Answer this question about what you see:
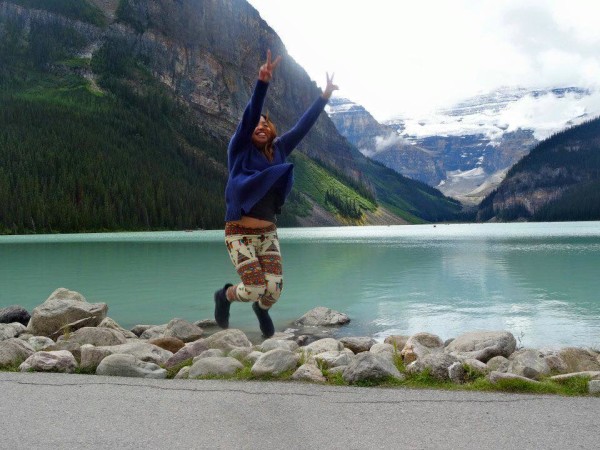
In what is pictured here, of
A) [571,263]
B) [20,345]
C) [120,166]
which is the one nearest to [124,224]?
[120,166]

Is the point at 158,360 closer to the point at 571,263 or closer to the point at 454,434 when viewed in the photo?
the point at 454,434

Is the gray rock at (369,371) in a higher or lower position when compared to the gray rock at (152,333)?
higher

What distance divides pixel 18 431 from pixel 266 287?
204 inches

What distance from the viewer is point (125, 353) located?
9.08 m

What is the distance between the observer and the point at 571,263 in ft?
130

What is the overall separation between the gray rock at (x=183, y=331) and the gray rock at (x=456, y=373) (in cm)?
761

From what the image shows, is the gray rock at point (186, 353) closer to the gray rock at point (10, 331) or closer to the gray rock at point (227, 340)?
the gray rock at point (227, 340)

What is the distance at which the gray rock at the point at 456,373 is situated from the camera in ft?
23.8

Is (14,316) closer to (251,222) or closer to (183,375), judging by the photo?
(251,222)

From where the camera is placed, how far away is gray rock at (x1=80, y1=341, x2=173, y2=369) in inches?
335

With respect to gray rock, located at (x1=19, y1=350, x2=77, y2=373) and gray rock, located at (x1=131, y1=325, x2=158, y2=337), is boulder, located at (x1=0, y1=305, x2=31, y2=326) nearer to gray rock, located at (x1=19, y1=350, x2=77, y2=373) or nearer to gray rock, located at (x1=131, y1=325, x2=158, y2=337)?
gray rock, located at (x1=131, y1=325, x2=158, y2=337)

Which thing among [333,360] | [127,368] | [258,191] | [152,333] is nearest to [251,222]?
[258,191]

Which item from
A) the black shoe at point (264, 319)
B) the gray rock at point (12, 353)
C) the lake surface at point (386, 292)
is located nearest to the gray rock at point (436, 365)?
the black shoe at point (264, 319)

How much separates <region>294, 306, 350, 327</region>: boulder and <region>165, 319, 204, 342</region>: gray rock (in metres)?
3.80
